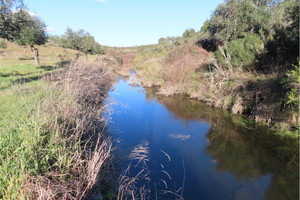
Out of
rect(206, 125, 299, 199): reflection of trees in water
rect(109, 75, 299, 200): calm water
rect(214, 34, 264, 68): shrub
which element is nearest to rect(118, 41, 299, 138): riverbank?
rect(214, 34, 264, 68): shrub

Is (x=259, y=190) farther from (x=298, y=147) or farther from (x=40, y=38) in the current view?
(x=40, y=38)

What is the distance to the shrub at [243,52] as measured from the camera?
33.4 ft

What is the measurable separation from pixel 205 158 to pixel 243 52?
782 cm

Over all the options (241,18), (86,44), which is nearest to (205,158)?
(241,18)

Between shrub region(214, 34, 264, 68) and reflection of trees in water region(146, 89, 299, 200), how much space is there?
3936 mm

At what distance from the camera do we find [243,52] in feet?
34.2

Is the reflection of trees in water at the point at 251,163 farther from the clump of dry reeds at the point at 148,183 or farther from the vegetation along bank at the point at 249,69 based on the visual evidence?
the clump of dry reeds at the point at 148,183

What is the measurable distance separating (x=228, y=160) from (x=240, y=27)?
13.1 meters

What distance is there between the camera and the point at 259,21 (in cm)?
1370

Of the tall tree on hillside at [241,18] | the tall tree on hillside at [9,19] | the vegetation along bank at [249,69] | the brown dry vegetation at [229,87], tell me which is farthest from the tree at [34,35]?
the tall tree on hillside at [241,18]

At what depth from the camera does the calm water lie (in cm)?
452

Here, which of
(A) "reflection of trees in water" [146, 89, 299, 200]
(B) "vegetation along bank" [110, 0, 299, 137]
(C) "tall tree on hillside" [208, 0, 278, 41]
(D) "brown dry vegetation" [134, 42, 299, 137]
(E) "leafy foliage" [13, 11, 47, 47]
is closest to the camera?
(A) "reflection of trees in water" [146, 89, 299, 200]

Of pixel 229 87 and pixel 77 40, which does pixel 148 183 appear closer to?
pixel 229 87

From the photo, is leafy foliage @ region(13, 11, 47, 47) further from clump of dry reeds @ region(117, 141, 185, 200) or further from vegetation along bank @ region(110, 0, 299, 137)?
clump of dry reeds @ region(117, 141, 185, 200)
